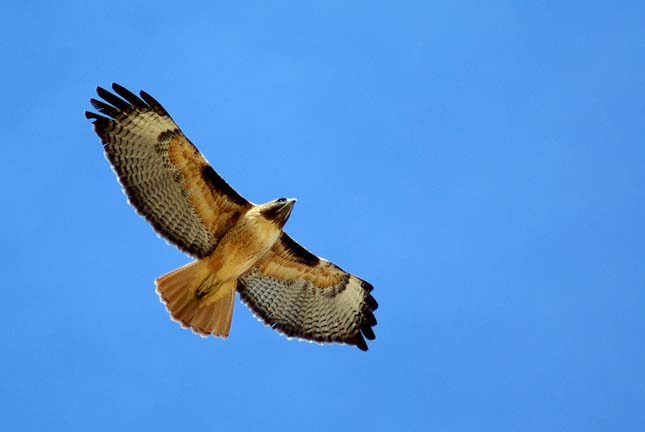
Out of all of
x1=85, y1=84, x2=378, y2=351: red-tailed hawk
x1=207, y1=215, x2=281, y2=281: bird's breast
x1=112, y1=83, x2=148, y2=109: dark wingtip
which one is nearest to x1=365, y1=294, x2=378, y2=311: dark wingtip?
x1=85, y1=84, x2=378, y2=351: red-tailed hawk

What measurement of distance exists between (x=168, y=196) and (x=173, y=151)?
0.61 meters

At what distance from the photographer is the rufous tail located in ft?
47.2

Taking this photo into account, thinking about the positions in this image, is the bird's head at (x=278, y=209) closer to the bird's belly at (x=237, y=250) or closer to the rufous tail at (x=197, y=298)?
the bird's belly at (x=237, y=250)

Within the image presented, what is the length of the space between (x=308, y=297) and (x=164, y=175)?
2755 mm

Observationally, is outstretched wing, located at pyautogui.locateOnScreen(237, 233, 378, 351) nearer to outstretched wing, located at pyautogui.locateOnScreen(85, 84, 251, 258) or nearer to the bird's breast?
the bird's breast

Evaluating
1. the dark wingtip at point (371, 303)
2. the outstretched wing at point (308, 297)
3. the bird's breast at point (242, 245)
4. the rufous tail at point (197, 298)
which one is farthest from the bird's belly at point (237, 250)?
the dark wingtip at point (371, 303)

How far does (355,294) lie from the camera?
15.8m

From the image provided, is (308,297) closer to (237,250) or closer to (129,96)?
(237,250)

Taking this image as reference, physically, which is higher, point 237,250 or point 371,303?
point 371,303

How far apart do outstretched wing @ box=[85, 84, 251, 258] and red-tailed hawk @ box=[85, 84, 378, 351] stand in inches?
0.5

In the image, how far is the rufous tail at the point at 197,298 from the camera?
14398 mm

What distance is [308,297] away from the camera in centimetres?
1570

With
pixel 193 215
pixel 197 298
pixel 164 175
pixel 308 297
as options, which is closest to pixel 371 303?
pixel 308 297

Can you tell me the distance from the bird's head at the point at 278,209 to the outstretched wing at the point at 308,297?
2.73 ft
